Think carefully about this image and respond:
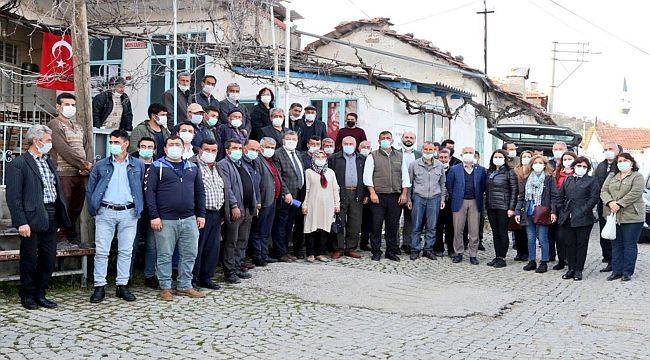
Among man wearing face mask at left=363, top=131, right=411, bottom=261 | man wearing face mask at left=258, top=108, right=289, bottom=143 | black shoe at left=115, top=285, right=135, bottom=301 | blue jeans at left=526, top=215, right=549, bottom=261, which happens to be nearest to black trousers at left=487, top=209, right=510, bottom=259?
blue jeans at left=526, top=215, right=549, bottom=261

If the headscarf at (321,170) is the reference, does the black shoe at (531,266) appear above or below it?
below

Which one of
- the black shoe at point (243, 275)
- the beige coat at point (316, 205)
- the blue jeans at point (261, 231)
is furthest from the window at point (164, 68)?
the black shoe at point (243, 275)

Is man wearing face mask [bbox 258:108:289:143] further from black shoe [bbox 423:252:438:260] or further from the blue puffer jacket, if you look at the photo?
the blue puffer jacket

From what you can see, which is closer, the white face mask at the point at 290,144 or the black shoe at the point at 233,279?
the black shoe at the point at 233,279

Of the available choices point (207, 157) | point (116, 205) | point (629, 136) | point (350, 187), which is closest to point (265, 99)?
point (350, 187)

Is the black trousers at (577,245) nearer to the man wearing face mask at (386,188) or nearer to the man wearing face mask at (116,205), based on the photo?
the man wearing face mask at (386,188)

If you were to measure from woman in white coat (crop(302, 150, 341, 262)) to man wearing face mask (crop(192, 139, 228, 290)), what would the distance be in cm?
214

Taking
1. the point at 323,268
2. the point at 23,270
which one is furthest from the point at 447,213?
the point at 23,270

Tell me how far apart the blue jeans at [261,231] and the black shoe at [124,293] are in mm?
2386

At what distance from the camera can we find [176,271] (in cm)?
870

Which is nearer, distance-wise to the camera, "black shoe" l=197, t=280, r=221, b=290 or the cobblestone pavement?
the cobblestone pavement

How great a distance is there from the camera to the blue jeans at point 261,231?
9.69 metres

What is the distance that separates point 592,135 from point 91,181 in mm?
56878

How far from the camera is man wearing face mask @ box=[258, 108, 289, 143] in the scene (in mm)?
10719
